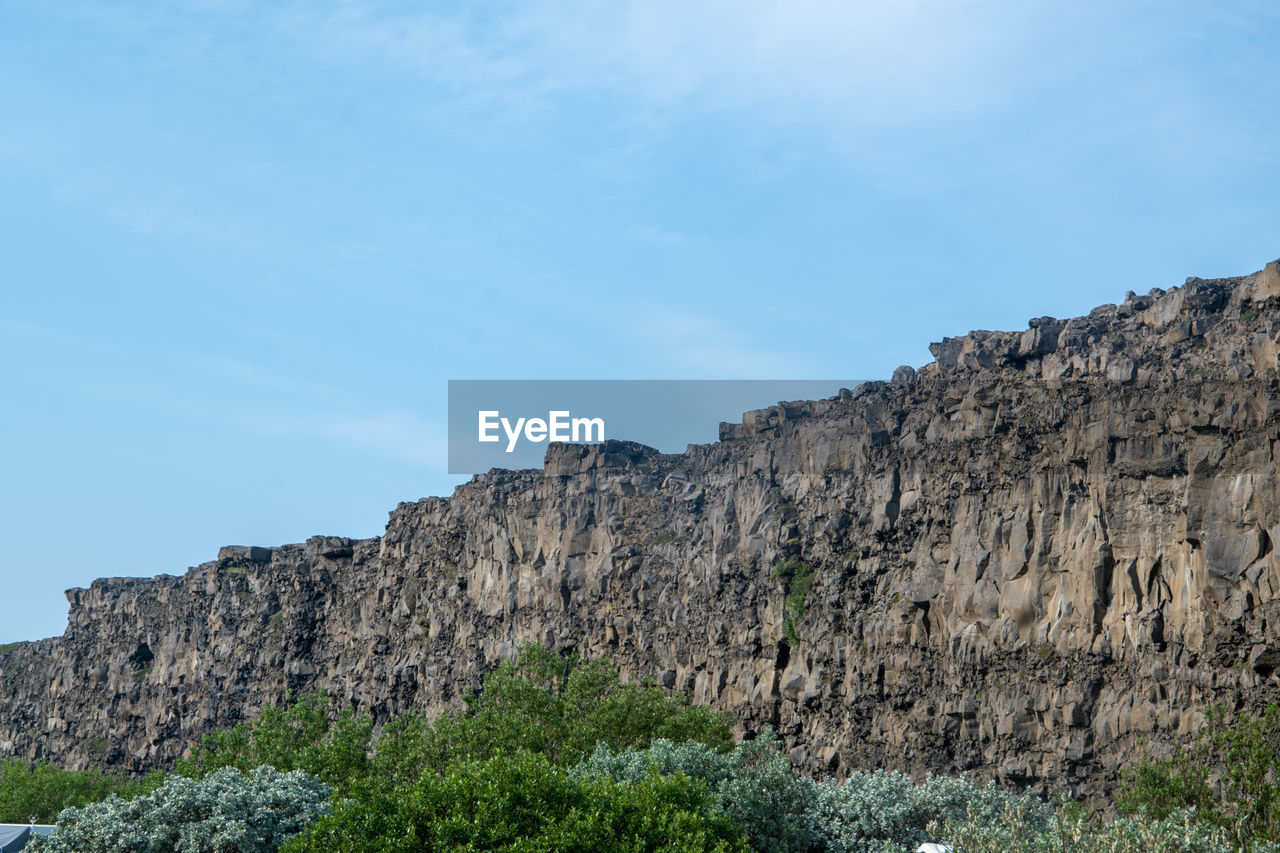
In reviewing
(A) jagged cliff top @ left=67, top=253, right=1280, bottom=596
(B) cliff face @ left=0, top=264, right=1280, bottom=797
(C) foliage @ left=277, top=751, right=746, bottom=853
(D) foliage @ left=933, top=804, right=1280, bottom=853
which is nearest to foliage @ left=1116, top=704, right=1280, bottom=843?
(B) cliff face @ left=0, top=264, right=1280, bottom=797

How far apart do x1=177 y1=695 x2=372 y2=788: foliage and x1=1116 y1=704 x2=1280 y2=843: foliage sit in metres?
36.8

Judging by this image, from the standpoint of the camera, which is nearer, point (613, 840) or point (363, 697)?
point (613, 840)

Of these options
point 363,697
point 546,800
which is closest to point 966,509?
point 546,800

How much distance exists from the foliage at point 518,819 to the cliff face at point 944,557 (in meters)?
28.1

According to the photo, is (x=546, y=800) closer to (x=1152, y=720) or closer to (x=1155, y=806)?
(x=1155, y=806)

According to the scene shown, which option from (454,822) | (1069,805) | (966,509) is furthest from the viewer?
(966,509)

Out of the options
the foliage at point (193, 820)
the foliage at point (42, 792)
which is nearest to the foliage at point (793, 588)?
the foliage at point (193, 820)

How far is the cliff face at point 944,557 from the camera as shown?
62.9 m

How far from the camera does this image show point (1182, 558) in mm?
63062

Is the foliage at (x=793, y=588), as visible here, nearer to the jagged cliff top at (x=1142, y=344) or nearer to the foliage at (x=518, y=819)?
the jagged cliff top at (x=1142, y=344)

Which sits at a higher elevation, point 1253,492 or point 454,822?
point 1253,492

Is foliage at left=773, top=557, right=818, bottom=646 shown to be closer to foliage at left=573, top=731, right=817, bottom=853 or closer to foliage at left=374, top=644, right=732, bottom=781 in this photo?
foliage at left=374, top=644, right=732, bottom=781

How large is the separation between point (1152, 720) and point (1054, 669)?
5.98 meters

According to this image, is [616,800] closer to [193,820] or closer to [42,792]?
[193,820]
